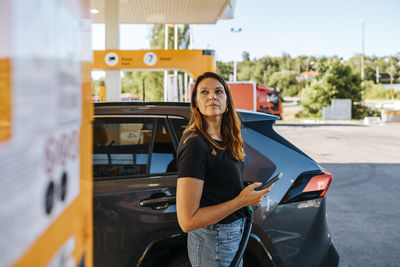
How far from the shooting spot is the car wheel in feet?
8.32

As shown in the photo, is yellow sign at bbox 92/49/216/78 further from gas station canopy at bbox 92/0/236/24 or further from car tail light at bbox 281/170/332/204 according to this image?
car tail light at bbox 281/170/332/204

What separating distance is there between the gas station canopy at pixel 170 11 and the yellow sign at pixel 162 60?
10.3ft

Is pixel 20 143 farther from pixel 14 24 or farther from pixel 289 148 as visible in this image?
pixel 289 148

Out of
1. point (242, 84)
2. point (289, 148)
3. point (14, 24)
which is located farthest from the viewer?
point (242, 84)

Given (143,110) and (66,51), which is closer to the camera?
(66,51)

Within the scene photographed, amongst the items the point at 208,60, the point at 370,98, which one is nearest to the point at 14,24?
the point at 208,60

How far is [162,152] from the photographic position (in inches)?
108

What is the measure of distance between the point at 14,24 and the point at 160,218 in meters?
2.04

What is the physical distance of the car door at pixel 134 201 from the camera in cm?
249

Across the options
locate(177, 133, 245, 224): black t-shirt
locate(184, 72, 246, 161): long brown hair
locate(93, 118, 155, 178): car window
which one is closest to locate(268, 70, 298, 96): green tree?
locate(93, 118, 155, 178): car window

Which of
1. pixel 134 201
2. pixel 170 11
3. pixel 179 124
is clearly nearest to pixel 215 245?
pixel 134 201

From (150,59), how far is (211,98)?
4.79 meters

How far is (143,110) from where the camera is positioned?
285cm

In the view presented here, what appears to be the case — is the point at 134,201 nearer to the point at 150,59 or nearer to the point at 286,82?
the point at 150,59
